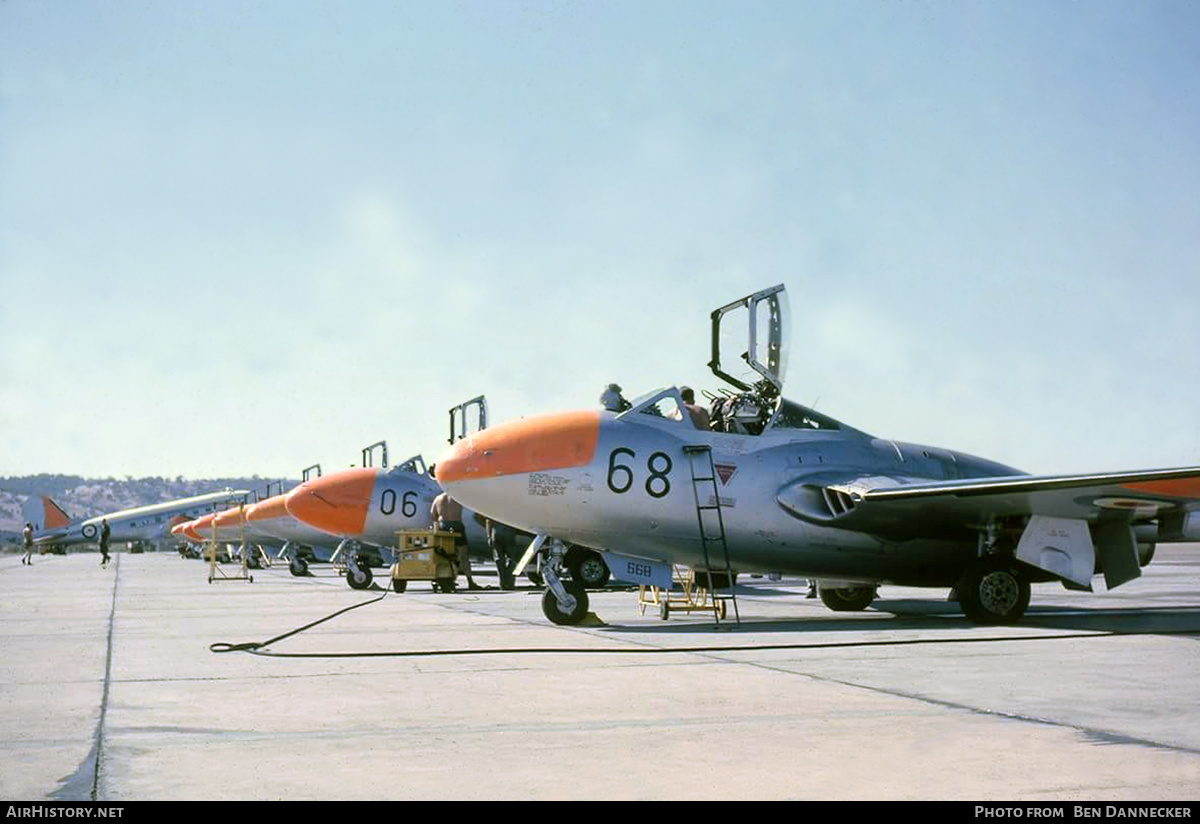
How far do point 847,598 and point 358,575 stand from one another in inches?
470

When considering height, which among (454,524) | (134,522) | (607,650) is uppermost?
(134,522)

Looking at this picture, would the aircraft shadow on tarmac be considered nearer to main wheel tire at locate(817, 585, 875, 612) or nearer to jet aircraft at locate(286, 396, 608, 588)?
main wheel tire at locate(817, 585, 875, 612)

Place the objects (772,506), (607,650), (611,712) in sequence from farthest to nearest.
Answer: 1. (772,506)
2. (607,650)
3. (611,712)

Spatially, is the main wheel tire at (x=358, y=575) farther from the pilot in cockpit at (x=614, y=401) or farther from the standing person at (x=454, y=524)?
the pilot in cockpit at (x=614, y=401)

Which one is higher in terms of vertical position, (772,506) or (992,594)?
(772,506)

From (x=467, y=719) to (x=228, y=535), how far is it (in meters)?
39.6

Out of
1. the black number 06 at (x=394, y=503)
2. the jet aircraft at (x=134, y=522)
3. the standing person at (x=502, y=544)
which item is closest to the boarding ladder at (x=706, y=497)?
the standing person at (x=502, y=544)

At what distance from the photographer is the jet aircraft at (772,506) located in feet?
41.8

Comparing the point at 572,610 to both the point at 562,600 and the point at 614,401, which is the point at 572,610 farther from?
the point at 614,401

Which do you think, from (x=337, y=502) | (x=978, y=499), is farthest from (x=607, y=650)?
(x=337, y=502)

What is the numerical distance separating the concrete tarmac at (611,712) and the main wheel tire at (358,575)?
11.6 meters

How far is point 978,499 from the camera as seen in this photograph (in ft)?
41.5
